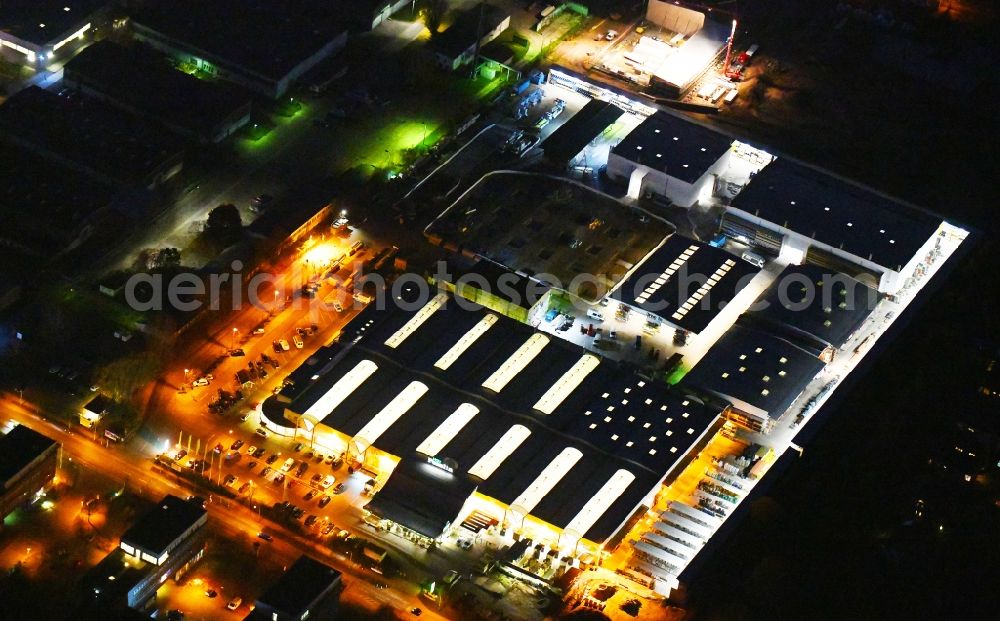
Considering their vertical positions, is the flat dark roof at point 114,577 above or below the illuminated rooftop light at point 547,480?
below

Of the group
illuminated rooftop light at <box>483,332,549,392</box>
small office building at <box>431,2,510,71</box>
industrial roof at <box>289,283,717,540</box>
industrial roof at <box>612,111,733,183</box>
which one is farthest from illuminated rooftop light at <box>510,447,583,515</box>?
small office building at <box>431,2,510,71</box>

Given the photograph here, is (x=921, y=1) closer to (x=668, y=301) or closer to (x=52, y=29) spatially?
(x=668, y=301)

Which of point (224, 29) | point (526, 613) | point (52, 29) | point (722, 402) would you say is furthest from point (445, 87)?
point (526, 613)

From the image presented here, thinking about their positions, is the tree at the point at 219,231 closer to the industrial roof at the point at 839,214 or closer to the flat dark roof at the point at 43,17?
the flat dark roof at the point at 43,17

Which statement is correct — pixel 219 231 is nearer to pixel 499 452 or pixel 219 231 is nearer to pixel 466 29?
→ pixel 499 452

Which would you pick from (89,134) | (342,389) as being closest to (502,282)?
(342,389)

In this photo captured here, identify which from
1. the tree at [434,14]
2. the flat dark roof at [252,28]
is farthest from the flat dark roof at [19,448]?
the tree at [434,14]
